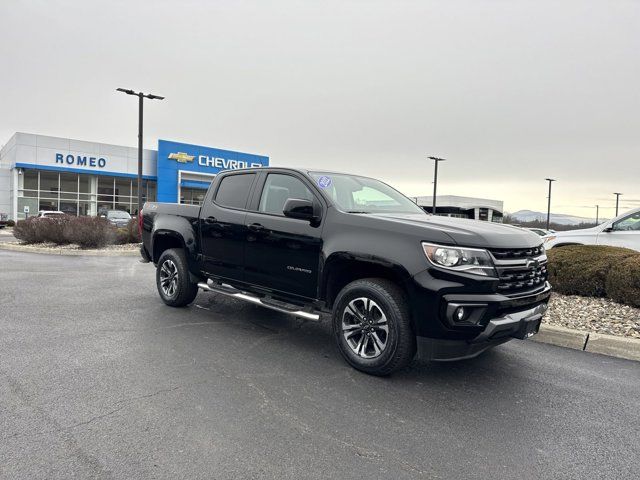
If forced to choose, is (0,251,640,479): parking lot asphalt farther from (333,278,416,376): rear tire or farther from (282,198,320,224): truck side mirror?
(282,198,320,224): truck side mirror

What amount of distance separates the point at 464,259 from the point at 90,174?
37.6m

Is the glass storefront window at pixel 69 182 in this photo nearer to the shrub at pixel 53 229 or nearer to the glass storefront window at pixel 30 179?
the glass storefront window at pixel 30 179

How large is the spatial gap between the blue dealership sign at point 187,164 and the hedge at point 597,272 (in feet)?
101

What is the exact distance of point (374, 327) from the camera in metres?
4.12

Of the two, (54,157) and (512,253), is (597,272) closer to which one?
(512,253)

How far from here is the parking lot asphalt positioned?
9.09ft

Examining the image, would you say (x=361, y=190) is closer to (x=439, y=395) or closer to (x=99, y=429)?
(x=439, y=395)

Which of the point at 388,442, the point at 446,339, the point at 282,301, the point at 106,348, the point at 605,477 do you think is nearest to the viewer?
the point at 605,477

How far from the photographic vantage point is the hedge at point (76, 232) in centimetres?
1476

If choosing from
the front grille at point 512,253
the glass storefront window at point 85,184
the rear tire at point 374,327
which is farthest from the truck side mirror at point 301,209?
the glass storefront window at point 85,184

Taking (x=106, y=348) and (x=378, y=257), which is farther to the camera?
(x=106, y=348)

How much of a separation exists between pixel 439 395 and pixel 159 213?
483cm

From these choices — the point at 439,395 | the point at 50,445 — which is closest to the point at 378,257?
the point at 439,395

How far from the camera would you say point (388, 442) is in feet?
10.0
